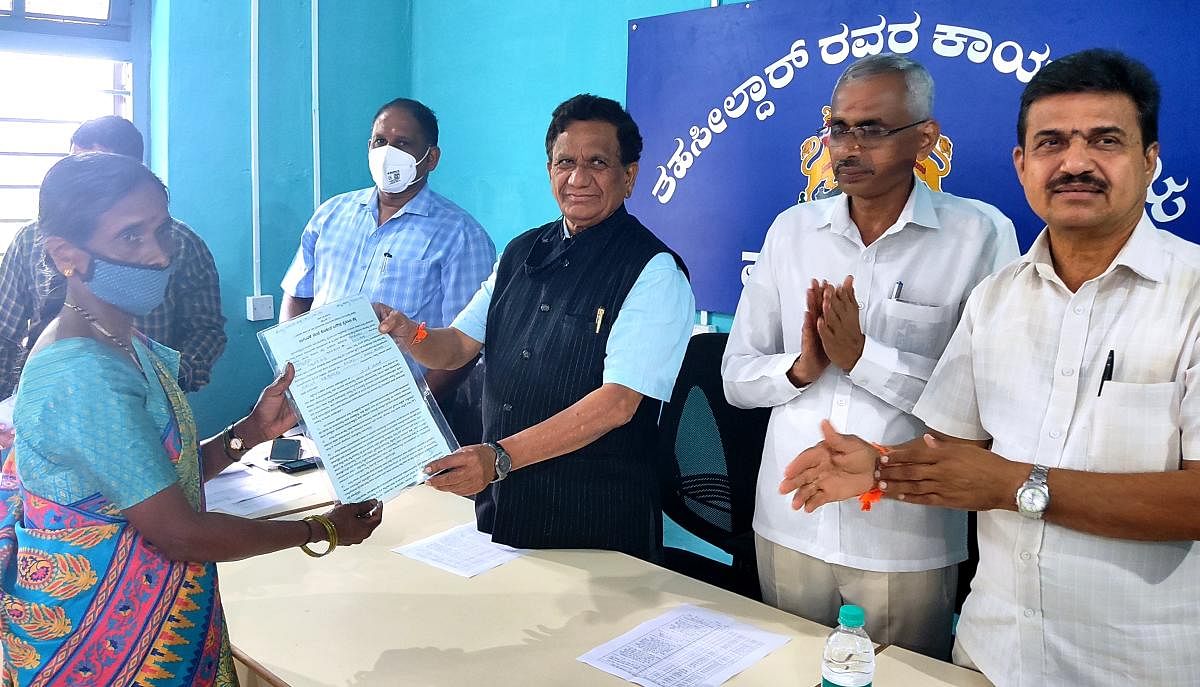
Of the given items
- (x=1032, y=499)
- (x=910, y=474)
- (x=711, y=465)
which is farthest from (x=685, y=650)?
(x=711, y=465)

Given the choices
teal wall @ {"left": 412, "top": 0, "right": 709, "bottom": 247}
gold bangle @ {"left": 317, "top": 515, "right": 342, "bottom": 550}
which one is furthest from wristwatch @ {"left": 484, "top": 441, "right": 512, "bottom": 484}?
teal wall @ {"left": 412, "top": 0, "right": 709, "bottom": 247}

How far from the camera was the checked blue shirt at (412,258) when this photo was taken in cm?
305

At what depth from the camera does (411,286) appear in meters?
3.07

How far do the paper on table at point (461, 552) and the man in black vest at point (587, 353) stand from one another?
36 mm

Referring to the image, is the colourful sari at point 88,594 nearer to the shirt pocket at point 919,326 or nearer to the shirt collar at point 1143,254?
the shirt pocket at point 919,326

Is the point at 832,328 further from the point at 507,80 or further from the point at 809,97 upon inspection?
the point at 507,80

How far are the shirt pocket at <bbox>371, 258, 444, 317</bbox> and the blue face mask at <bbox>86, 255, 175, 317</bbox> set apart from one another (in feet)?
5.35

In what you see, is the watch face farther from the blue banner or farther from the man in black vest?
the blue banner

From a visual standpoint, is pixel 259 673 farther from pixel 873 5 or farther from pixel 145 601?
pixel 873 5

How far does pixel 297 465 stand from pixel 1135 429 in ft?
7.19

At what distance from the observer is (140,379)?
1363 mm

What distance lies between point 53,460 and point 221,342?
7.14 ft

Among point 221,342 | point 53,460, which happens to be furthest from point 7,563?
point 221,342

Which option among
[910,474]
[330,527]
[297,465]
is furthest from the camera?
[297,465]
